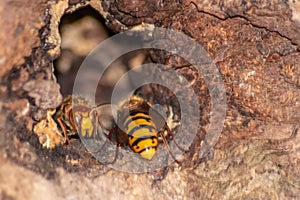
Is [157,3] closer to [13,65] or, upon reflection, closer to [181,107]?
[181,107]

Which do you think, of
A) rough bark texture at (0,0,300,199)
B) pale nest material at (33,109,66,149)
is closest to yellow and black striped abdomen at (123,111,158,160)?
rough bark texture at (0,0,300,199)

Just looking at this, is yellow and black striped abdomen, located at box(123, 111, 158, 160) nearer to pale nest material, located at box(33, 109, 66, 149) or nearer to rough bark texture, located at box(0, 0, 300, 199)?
rough bark texture, located at box(0, 0, 300, 199)

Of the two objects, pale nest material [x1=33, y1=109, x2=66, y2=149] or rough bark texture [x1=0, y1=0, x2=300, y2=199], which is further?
pale nest material [x1=33, y1=109, x2=66, y2=149]

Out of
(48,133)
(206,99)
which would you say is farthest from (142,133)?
(48,133)

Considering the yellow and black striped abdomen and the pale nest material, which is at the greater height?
the pale nest material

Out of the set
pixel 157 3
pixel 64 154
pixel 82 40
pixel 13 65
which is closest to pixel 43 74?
pixel 13 65

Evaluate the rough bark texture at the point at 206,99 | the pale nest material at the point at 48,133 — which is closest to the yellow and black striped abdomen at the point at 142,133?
the rough bark texture at the point at 206,99

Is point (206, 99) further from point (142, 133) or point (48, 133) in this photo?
point (48, 133)
